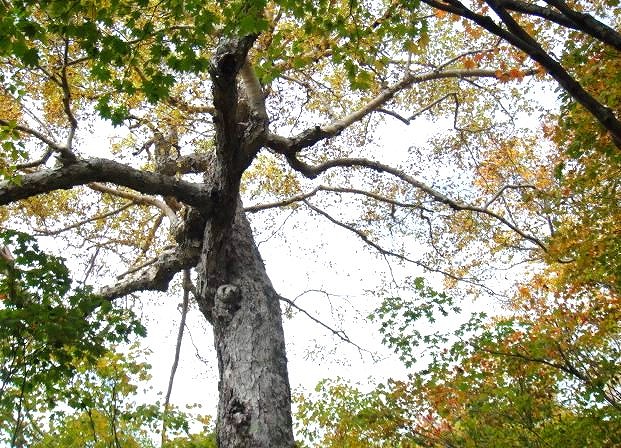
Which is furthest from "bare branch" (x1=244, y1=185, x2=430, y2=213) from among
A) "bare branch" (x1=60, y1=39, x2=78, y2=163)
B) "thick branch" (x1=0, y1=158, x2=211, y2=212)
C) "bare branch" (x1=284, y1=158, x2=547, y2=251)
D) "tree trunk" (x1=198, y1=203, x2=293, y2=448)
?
"bare branch" (x1=60, y1=39, x2=78, y2=163)

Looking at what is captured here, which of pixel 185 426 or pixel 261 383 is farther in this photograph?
pixel 185 426

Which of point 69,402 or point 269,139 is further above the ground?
point 269,139

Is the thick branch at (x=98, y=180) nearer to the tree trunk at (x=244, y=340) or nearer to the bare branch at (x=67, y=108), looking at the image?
the bare branch at (x=67, y=108)

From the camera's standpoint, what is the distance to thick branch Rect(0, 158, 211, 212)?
16.2 ft

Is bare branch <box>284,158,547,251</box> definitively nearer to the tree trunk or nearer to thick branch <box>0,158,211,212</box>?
the tree trunk

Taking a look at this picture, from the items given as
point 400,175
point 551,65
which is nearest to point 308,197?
point 400,175

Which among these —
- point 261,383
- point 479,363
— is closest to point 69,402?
point 261,383

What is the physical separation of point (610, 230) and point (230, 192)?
4.71 meters

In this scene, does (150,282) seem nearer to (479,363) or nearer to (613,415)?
(479,363)

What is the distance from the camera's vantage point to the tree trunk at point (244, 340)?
4.30m

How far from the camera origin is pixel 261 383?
4.59 meters

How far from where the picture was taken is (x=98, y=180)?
517 cm

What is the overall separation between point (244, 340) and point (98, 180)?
223 centimetres

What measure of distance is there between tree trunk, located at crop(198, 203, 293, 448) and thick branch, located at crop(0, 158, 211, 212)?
481 millimetres
